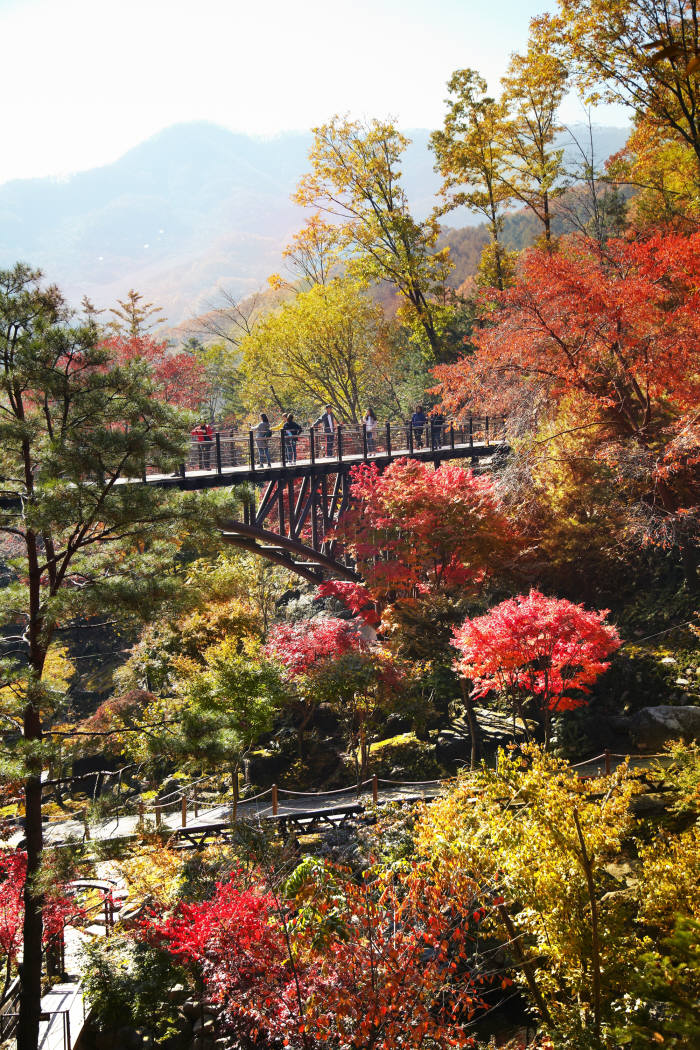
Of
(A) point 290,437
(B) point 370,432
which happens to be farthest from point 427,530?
(B) point 370,432

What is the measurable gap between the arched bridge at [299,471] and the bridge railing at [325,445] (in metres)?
0.03

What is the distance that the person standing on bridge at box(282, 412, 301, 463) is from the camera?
57.2 ft

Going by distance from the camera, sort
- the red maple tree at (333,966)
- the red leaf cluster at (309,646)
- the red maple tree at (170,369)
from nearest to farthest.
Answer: the red maple tree at (333,966)
the red leaf cluster at (309,646)
the red maple tree at (170,369)

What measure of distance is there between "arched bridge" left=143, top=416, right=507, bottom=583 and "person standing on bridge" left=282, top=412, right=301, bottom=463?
0.10 feet

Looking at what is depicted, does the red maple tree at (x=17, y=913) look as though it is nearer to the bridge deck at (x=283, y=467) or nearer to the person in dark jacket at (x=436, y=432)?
the bridge deck at (x=283, y=467)

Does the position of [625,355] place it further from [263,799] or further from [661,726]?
[263,799]

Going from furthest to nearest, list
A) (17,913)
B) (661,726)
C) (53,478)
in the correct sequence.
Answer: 1. (661,726)
2. (17,913)
3. (53,478)

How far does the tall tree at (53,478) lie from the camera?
7.25m

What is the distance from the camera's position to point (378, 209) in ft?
77.6

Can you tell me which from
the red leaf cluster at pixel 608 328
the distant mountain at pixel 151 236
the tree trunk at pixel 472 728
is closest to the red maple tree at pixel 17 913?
the tree trunk at pixel 472 728

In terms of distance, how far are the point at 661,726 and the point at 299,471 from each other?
992 centimetres

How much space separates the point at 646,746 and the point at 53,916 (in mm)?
9000

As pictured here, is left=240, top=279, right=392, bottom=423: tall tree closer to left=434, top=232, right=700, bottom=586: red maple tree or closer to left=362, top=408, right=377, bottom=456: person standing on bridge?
left=362, top=408, right=377, bottom=456: person standing on bridge

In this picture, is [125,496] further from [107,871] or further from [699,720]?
[699,720]
